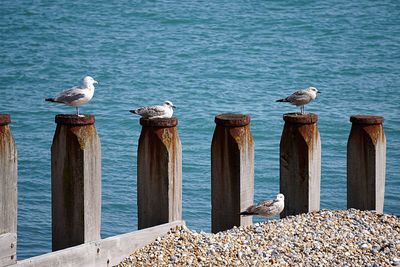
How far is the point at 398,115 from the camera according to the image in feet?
70.5

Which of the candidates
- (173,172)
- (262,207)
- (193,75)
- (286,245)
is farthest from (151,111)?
(193,75)

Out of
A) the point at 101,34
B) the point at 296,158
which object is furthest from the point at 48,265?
the point at 101,34

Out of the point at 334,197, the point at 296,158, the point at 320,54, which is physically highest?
the point at 320,54

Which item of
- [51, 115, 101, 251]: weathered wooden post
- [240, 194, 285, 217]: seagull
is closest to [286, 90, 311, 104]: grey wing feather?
[240, 194, 285, 217]: seagull

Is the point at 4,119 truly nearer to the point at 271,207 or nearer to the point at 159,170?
the point at 159,170

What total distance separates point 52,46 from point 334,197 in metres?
18.6

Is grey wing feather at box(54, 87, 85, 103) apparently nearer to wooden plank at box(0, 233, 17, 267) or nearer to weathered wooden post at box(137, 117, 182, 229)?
weathered wooden post at box(137, 117, 182, 229)

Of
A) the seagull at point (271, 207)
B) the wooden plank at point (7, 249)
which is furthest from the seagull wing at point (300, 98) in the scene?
the wooden plank at point (7, 249)

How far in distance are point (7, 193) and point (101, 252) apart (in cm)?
78

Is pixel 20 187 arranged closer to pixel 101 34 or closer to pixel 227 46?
pixel 227 46

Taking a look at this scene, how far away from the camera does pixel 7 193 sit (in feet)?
21.0

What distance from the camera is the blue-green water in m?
15.9

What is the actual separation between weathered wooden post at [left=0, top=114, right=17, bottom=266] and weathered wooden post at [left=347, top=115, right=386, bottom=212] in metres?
3.26

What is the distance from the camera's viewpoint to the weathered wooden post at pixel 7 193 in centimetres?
631
